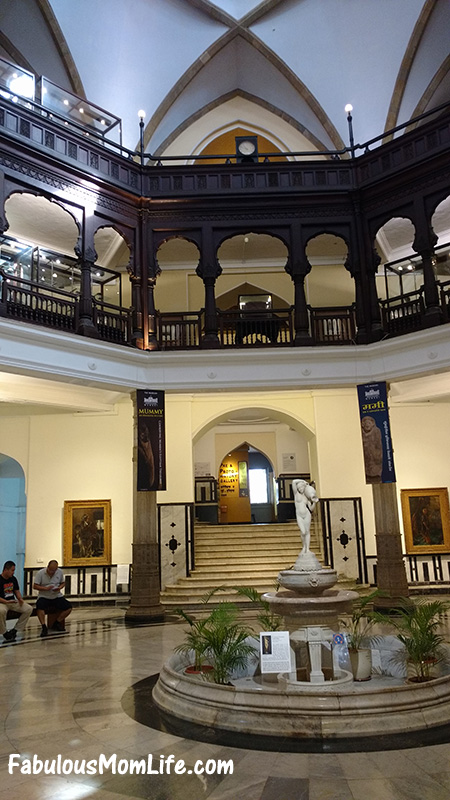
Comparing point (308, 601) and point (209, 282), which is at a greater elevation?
point (209, 282)

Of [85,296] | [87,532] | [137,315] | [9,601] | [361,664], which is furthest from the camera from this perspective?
[87,532]

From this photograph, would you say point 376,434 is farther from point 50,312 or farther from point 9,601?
point 9,601

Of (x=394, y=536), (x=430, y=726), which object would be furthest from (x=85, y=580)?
(x=430, y=726)

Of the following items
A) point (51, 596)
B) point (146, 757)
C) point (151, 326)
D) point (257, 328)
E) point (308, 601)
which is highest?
point (257, 328)

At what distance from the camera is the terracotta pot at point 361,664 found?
248 inches

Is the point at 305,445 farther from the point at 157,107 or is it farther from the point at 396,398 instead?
the point at 157,107

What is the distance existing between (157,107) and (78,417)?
8.48 m

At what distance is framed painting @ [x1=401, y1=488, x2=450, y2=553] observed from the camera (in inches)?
585

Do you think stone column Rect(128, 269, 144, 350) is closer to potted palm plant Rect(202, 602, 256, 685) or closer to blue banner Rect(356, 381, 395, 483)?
blue banner Rect(356, 381, 395, 483)

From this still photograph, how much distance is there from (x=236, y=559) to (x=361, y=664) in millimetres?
8981

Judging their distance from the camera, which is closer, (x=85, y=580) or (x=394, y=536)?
(x=394, y=536)

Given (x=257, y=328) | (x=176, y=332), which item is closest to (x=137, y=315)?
(x=176, y=332)

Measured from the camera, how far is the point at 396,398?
14.9 metres

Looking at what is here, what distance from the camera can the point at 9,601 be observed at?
9.81 m
